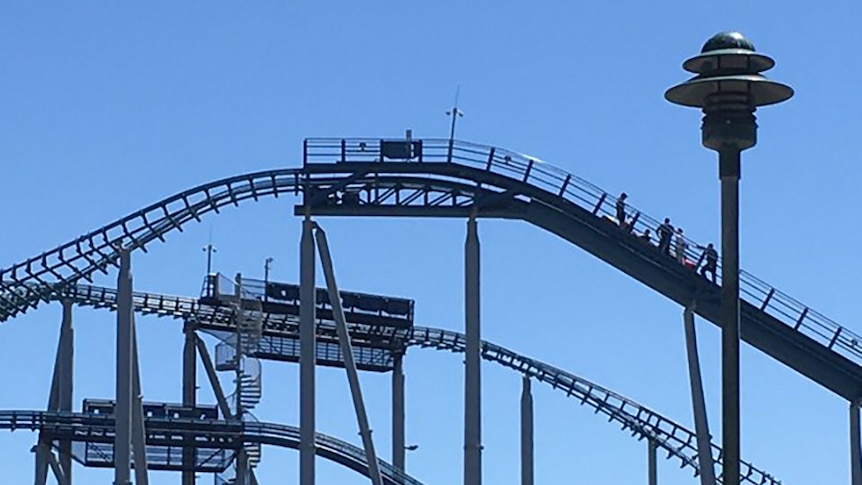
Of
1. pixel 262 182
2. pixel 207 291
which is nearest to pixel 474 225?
pixel 262 182

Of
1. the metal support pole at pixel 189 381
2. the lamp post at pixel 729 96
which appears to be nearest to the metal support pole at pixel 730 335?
the lamp post at pixel 729 96

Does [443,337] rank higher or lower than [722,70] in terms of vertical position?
higher

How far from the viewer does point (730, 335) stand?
13.5 meters

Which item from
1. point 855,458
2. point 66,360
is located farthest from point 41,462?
point 855,458

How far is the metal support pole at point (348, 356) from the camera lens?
34.1m

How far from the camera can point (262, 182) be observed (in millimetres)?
34438

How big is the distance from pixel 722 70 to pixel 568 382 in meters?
30.2

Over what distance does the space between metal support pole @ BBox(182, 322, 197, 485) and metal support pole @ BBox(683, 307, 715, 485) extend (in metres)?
11.5

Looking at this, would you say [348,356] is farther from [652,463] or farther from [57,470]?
[652,463]

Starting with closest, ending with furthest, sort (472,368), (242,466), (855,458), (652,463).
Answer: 1. (472,368)
2. (855,458)
3. (242,466)
4. (652,463)

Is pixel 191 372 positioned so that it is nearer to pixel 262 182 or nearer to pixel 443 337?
pixel 443 337

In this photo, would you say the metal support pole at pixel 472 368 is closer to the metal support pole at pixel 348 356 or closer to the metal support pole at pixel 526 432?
the metal support pole at pixel 348 356

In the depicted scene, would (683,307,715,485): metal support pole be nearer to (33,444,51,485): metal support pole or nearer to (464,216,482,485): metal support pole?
(464,216,482,485): metal support pole

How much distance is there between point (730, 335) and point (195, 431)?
91.6 ft
